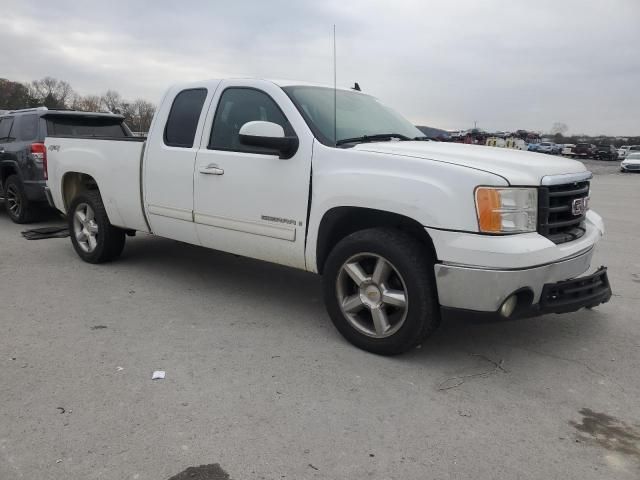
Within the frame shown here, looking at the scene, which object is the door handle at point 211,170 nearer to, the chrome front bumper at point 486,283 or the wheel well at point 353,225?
the wheel well at point 353,225

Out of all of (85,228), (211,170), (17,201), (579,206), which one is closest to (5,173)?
(17,201)

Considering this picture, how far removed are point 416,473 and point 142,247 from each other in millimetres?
5461

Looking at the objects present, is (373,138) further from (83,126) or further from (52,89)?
(52,89)

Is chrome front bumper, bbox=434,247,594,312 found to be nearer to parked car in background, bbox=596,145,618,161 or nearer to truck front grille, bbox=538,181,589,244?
truck front grille, bbox=538,181,589,244

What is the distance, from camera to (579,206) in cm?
379

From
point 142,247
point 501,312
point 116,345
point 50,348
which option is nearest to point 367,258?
point 501,312

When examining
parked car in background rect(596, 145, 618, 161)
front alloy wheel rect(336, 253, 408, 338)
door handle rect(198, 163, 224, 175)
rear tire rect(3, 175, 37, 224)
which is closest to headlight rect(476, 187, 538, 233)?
front alloy wheel rect(336, 253, 408, 338)

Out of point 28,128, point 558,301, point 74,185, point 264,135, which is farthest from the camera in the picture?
point 28,128

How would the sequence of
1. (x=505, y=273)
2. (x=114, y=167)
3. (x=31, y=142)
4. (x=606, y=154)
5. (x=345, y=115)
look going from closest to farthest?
(x=505, y=273) < (x=345, y=115) < (x=114, y=167) < (x=31, y=142) < (x=606, y=154)

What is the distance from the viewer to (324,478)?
244cm

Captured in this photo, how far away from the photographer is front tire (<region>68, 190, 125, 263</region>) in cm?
588

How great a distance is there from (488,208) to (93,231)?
4593 millimetres

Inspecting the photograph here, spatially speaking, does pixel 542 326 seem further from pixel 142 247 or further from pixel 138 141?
pixel 142 247

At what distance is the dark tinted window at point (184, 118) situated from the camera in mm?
4852
